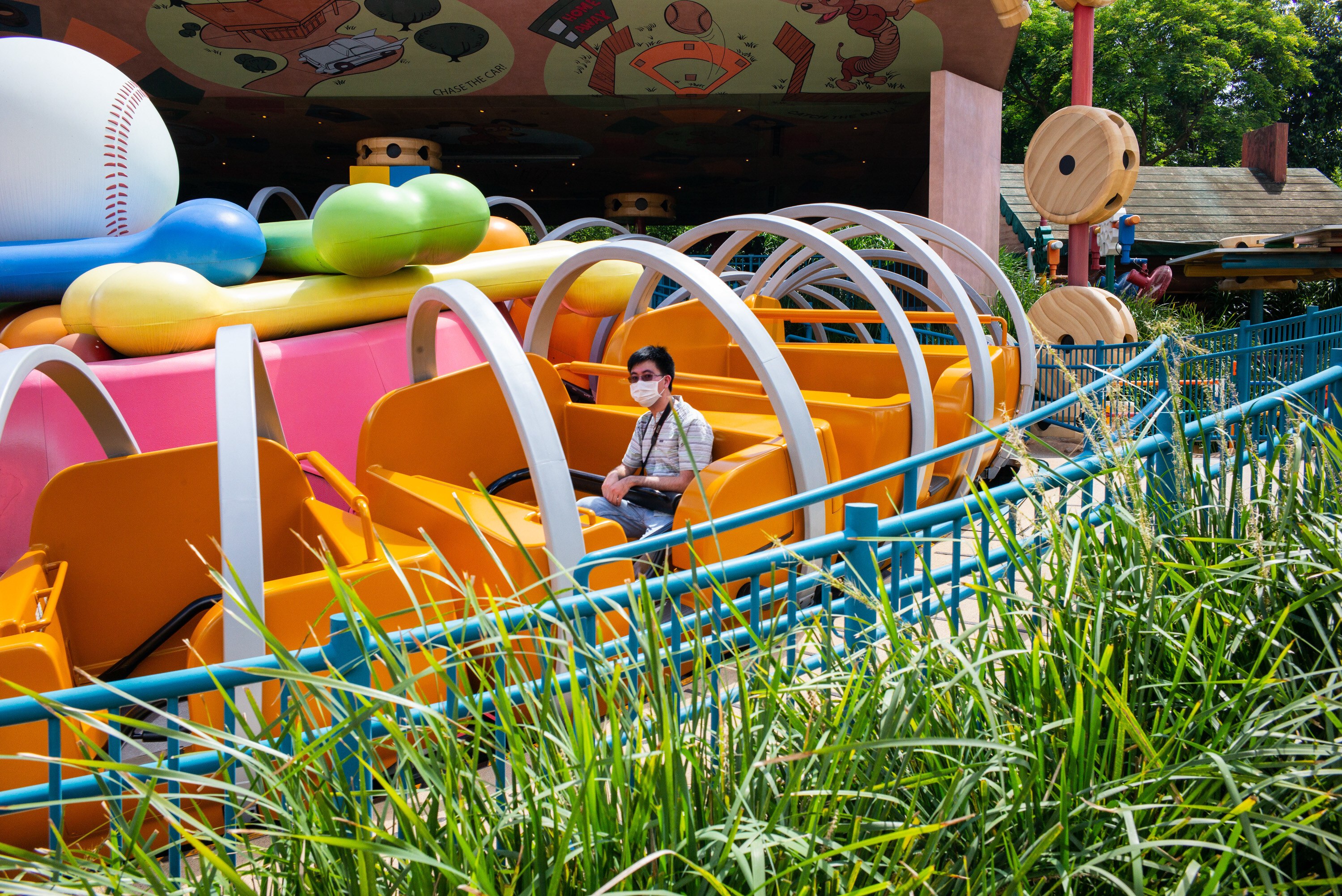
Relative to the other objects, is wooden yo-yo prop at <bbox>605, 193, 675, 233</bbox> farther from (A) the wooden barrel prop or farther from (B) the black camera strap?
(B) the black camera strap

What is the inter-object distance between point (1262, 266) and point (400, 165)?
12358mm

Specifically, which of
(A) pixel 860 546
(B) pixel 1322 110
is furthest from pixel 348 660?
(B) pixel 1322 110

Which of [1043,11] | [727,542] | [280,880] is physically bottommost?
[727,542]

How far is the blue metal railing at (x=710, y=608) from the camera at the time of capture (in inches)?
58.5

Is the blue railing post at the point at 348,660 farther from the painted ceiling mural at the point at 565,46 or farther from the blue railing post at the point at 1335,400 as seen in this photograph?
the painted ceiling mural at the point at 565,46

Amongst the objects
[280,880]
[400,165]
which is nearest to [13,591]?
[280,880]

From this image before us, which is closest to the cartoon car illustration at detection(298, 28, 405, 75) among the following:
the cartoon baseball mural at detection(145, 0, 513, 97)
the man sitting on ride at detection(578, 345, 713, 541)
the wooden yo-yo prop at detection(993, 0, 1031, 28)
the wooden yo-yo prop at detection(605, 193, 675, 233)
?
the cartoon baseball mural at detection(145, 0, 513, 97)

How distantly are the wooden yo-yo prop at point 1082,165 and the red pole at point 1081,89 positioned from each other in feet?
0.87

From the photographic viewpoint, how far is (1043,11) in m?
28.6

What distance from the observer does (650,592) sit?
6.25 ft

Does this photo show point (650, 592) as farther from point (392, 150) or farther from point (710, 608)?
point (392, 150)

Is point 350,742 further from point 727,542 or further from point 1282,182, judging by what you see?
point 1282,182

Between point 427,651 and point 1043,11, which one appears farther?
point 1043,11

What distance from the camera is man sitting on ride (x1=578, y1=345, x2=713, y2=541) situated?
3.97 meters
